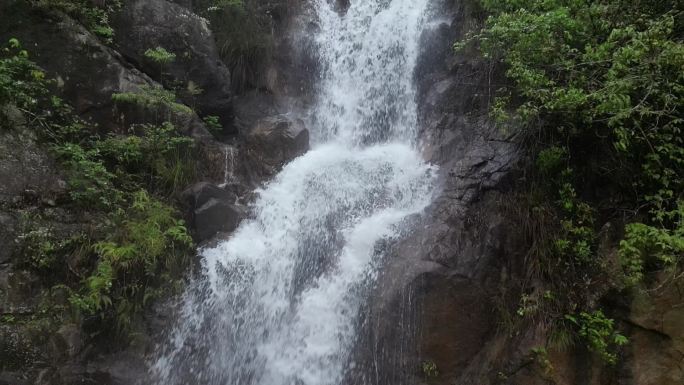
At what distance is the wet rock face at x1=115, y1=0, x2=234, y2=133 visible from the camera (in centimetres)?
771

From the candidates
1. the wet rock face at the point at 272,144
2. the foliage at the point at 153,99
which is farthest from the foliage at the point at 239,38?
the foliage at the point at 153,99

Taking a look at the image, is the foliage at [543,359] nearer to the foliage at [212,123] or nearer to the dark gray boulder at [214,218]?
the dark gray boulder at [214,218]

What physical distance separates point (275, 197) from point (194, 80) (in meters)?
2.75

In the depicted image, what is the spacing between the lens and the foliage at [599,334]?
467 centimetres

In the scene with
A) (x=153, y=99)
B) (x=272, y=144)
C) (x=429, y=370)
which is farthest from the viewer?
(x=272, y=144)

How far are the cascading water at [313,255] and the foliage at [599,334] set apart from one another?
8.53ft

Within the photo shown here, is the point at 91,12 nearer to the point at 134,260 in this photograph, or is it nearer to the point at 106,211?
the point at 106,211

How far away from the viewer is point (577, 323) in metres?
5.02

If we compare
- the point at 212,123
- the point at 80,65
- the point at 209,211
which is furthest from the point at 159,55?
the point at 209,211

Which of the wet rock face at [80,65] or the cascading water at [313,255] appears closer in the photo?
the cascading water at [313,255]

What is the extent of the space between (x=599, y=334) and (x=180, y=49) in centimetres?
802

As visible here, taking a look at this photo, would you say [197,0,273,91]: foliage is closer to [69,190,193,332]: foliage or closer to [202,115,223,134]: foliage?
[202,115,223,134]: foliage

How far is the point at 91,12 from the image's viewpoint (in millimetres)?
7293

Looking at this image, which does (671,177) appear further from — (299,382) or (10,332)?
(10,332)
